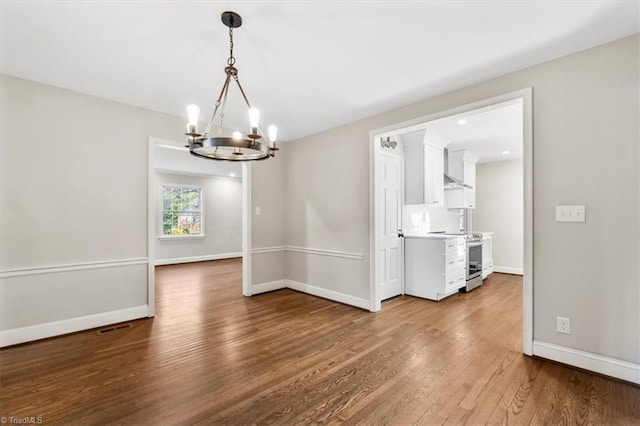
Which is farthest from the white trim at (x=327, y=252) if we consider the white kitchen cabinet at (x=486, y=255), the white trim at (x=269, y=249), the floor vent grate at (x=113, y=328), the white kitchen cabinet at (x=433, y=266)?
the white kitchen cabinet at (x=486, y=255)

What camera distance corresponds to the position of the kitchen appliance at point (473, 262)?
5.08 meters

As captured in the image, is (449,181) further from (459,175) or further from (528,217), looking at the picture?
(528,217)

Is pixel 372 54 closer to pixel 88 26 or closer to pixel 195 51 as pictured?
pixel 195 51

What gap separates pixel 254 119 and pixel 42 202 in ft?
8.73

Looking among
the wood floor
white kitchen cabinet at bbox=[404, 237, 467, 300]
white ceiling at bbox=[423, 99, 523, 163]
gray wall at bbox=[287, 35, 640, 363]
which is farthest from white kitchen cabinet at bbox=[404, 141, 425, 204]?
the wood floor

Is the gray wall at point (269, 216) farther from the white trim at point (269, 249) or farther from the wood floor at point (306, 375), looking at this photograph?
the wood floor at point (306, 375)

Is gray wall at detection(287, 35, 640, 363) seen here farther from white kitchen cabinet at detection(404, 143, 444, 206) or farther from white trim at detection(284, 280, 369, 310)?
white trim at detection(284, 280, 369, 310)

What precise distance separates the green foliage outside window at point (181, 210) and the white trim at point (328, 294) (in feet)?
15.7

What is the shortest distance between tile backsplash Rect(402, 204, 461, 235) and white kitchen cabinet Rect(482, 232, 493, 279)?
58cm

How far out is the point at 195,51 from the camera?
2473 millimetres

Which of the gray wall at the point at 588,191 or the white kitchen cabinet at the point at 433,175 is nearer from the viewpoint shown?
the gray wall at the point at 588,191

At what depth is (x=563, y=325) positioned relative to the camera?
8.23 ft

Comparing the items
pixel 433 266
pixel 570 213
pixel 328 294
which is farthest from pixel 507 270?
pixel 570 213

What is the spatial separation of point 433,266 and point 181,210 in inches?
280
